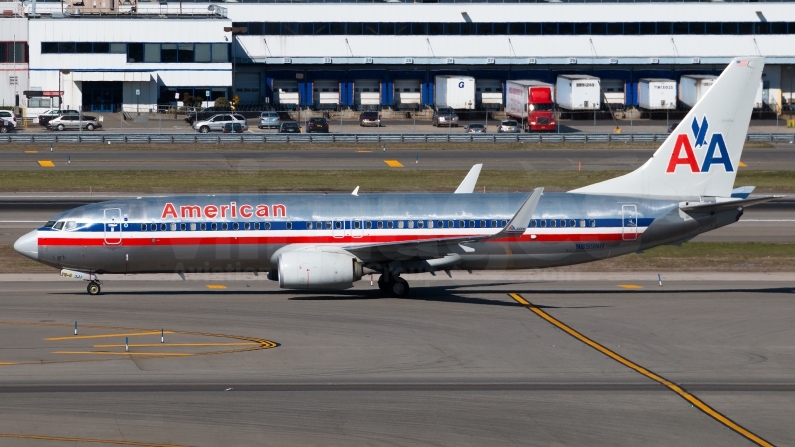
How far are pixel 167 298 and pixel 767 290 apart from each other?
2320 cm

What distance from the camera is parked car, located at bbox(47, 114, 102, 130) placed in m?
100

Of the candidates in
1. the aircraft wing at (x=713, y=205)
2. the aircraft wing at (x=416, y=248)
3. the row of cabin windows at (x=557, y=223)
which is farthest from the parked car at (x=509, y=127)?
the aircraft wing at (x=416, y=248)

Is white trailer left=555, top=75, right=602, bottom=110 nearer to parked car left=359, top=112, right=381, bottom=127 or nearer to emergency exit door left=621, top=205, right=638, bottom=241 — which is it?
parked car left=359, top=112, right=381, bottom=127

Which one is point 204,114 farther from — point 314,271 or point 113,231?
point 314,271

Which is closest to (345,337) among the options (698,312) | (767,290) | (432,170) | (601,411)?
(601,411)

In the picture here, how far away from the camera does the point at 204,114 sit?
10462 cm

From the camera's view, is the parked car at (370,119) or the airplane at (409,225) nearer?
the airplane at (409,225)

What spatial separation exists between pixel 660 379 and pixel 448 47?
94951 millimetres

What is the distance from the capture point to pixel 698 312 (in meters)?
35.4

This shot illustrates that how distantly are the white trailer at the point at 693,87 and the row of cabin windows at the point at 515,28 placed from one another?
7.08 m

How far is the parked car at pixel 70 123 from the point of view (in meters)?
100

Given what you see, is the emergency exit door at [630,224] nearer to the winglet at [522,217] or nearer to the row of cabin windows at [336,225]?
the row of cabin windows at [336,225]

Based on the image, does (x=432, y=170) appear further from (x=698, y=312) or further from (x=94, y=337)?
(x=94, y=337)

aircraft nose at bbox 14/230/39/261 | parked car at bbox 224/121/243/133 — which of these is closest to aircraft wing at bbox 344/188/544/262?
aircraft nose at bbox 14/230/39/261
